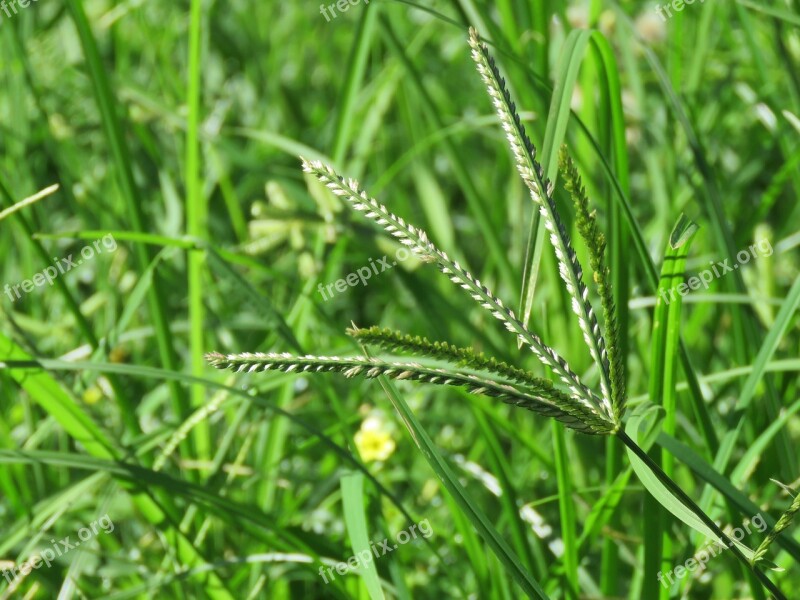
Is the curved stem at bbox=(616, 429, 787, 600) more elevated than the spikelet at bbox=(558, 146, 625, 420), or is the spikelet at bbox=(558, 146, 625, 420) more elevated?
the spikelet at bbox=(558, 146, 625, 420)

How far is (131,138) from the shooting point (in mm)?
Result: 3322

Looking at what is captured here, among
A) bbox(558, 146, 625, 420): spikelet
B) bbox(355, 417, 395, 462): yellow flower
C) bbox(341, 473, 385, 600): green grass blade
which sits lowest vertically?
bbox(355, 417, 395, 462): yellow flower

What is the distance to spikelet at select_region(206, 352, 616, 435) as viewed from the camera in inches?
31.7

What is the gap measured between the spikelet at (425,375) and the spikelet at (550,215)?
4 centimetres

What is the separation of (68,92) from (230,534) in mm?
2184

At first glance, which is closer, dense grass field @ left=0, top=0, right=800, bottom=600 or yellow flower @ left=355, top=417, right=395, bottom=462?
dense grass field @ left=0, top=0, right=800, bottom=600

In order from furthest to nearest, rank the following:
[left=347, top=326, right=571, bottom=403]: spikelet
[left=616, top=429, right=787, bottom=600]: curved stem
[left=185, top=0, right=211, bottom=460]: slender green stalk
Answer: [left=185, top=0, right=211, bottom=460]: slender green stalk → [left=616, top=429, right=787, bottom=600]: curved stem → [left=347, top=326, right=571, bottom=403]: spikelet

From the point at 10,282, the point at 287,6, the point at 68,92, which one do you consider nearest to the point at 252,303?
the point at 10,282

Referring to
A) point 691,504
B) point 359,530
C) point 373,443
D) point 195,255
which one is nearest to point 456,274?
point 691,504

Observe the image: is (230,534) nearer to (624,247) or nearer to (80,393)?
(80,393)

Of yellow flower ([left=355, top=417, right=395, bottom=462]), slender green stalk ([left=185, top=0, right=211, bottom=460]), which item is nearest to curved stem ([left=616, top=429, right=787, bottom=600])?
yellow flower ([left=355, top=417, right=395, bottom=462])

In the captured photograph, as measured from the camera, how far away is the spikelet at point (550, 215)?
2.81 ft

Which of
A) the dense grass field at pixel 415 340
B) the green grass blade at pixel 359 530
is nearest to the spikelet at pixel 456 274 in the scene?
the dense grass field at pixel 415 340

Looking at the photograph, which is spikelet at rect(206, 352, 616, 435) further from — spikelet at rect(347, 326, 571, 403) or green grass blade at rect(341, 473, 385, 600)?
Result: green grass blade at rect(341, 473, 385, 600)
